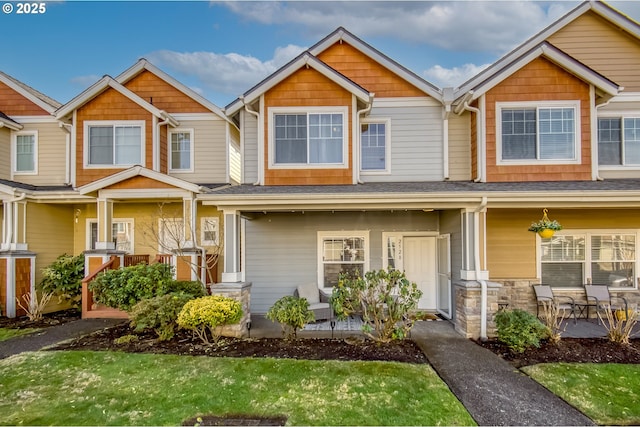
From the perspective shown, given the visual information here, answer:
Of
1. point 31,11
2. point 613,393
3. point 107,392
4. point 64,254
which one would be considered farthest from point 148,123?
point 613,393

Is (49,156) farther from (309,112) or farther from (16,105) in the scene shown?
(309,112)

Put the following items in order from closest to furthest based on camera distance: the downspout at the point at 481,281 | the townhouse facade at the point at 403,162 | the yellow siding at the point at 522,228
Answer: the downspout at the point at 481,281 < the townhouse facade at the point at 403,162 < the yellow siding at the point at 522,228

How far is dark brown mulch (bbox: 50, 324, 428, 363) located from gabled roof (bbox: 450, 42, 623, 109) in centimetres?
644

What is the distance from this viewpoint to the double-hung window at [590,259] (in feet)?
29.8

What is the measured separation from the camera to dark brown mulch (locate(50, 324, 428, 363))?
6023 mm

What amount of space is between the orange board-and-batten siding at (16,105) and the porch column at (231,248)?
8.63 meters

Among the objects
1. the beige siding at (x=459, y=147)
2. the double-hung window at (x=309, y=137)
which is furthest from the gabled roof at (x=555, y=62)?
the double-hung window at (x=309, y=137)

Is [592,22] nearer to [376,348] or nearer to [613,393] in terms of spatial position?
[613,393]

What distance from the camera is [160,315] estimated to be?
6.89 meters

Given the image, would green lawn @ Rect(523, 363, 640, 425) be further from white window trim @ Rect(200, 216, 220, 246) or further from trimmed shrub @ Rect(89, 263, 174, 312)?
white window trim @ Rect(200, 216, 220, 246)

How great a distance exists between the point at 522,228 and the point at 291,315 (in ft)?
22.1

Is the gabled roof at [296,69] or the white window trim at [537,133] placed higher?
the gabled roof at [296,69]

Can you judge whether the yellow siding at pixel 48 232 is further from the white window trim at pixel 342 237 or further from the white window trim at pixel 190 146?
the white window trim at pixel 342 237

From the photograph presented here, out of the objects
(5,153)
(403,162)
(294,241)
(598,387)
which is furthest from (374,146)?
(5,153)
